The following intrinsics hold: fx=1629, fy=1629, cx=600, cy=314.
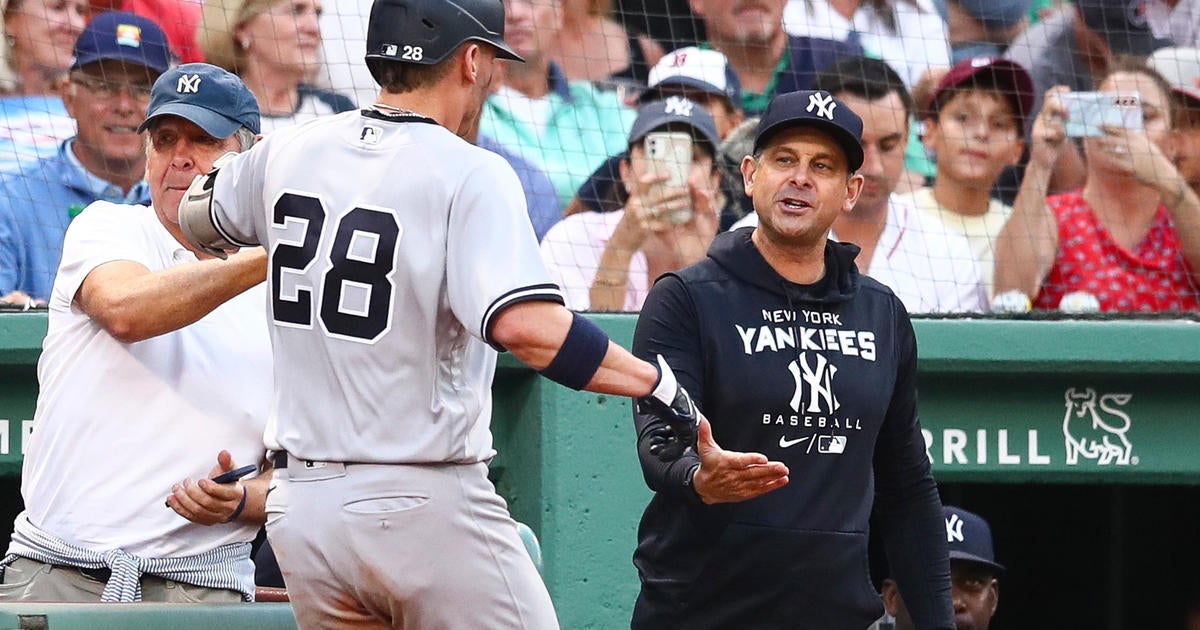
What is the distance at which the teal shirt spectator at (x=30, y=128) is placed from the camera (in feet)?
16.8

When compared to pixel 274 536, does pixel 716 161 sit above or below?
above

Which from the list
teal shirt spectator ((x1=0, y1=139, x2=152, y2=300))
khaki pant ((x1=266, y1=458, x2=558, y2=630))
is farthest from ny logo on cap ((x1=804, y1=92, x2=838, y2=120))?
teal shirt spectator ((x1=0, y1=139, x2=152, y2=300))

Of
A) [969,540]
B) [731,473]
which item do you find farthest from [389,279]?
[969,540]

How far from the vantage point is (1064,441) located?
16.2 feet

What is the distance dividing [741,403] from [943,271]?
2.70 meters

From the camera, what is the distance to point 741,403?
286 centimetres

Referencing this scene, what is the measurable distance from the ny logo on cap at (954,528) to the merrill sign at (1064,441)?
0.70 feet

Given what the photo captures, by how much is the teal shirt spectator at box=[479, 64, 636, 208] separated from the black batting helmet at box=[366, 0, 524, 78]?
2881 mm

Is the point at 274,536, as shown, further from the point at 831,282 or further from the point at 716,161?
the point at 716,161

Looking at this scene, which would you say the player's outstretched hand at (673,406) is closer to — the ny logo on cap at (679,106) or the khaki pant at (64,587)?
the khaki pant at (64,587)

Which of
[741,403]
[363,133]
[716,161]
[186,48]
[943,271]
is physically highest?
[186,48]

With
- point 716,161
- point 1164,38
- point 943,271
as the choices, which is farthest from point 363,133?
point 1164,38

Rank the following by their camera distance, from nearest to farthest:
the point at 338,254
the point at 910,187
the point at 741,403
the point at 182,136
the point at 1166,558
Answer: the point at 338,254 < the point at 741,403 < the point at 182,136 < the point at 910,187 < the point at 1166,558

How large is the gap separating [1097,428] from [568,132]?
1983 mm
